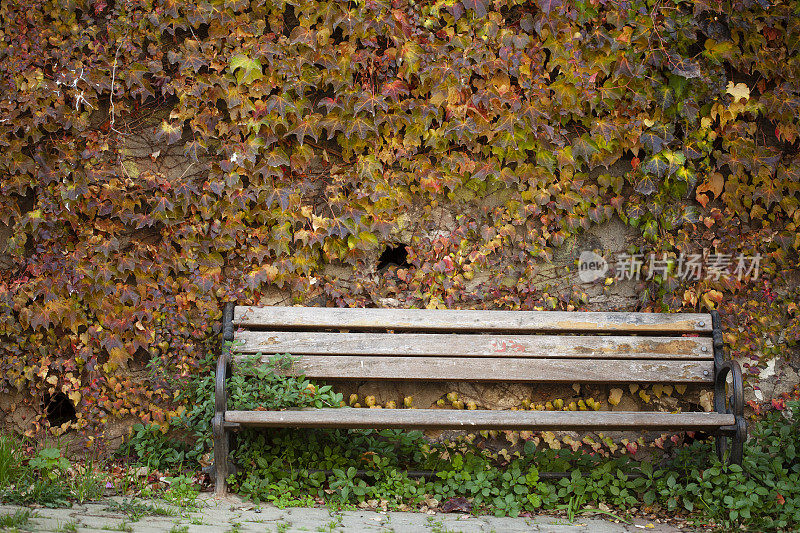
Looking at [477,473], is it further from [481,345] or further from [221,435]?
[221,435]

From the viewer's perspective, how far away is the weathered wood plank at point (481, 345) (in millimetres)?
3549

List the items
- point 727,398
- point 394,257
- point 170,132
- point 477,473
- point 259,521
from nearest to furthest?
point 259,521 < point 477,473 < point 170,132 < point 727,398 < point 394,257

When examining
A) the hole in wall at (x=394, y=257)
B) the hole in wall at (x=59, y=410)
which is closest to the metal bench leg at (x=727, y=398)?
the hole in wall at (x=394, y=257)

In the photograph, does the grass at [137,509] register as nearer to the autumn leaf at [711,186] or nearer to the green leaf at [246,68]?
the green leaf at [246,68]

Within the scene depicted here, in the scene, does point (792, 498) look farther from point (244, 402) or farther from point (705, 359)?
point (244, 402)

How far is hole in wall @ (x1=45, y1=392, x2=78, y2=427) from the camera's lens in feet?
12.6

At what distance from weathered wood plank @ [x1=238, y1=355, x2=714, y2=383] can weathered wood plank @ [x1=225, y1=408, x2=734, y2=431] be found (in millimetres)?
362

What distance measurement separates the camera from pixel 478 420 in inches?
123

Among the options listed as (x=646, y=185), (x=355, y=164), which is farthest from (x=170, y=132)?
(x=646, y=185)

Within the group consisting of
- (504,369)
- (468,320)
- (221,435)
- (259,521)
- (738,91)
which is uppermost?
(738,91)

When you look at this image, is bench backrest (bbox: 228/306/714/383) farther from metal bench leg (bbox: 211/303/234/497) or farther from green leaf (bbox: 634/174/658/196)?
green leaf (bbox: 634/174/658/196)

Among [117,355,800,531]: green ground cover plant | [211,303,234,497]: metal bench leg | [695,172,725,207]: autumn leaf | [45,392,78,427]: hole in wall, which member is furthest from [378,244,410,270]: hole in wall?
[45,392,78,427]: hole in wall

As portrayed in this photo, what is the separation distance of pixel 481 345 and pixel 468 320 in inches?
6.3

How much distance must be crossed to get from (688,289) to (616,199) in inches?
27.2
